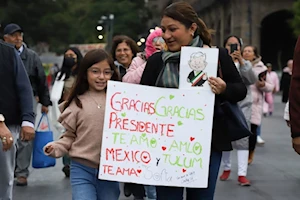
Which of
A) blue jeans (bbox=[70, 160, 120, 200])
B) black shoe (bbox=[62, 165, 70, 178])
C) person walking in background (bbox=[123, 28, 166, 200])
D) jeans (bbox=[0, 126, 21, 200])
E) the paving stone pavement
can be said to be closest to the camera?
blue jeans (bbox=[70, 160, 120, 200])

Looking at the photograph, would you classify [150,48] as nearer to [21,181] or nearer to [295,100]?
[295,100]

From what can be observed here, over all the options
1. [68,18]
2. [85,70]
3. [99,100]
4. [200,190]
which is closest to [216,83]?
[200,190]

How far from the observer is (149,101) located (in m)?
4.45

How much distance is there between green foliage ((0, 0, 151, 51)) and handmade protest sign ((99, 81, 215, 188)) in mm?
42152

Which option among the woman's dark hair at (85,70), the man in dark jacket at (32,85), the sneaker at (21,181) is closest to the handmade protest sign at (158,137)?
the woman's dark hair at (85,70)

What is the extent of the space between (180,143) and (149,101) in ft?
1.08

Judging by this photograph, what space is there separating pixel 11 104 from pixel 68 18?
6152 centimetres

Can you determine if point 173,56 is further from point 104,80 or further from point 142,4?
point 142,4

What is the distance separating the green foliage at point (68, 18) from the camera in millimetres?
54375

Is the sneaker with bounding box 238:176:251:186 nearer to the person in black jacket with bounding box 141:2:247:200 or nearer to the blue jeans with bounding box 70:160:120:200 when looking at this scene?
Result: the blue jeans with bounding box 70:160:120:200

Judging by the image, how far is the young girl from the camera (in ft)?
15.9

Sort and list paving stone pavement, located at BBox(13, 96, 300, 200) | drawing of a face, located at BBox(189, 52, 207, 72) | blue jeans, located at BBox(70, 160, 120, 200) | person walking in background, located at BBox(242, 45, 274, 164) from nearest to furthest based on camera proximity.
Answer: drawing of a face, located at BBox(189, 52, 207, 72) < blue jeans, located at BBox(70, 160, 120, 200) < paving stone pavement, located at BBox(13, 96, 300, 200) < person walking in background, located at BBox(242, 45, 274, 164)

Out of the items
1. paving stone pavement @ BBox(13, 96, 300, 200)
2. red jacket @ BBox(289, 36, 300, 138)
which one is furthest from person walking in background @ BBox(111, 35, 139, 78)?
red jacket @ BBox(289, 36, 300, 138)

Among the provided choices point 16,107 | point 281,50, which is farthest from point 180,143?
point 281,50
